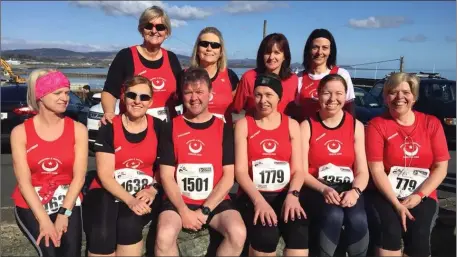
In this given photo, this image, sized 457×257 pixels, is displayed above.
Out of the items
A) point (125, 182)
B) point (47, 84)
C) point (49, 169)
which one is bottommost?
point (125, 182)

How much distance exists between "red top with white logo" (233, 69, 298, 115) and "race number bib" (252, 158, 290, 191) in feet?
2.26

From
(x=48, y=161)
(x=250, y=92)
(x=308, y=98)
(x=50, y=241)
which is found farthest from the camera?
(x=308, y=98)

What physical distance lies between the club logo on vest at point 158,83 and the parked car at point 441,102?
8021 millimetres

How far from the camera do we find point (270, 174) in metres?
3.57

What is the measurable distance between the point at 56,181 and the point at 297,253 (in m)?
1.95

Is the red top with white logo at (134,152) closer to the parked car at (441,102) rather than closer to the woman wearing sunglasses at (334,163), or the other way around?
the woman wearing sunglasses at (334,163)

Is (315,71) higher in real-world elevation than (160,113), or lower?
higher

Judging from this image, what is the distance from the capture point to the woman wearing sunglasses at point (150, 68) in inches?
159

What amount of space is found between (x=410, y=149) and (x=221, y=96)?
1.74 m

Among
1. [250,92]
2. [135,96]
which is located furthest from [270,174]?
[135,96]

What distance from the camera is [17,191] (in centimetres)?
338

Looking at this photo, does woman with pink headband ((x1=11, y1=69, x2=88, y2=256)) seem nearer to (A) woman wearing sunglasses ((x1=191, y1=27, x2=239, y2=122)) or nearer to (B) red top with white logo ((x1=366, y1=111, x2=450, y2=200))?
(A) woman wearing sunglasses ((x1=191, y1=27, x2=239, y2=122))

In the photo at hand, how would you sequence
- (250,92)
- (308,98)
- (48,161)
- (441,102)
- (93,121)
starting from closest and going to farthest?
(48,161) → (250,92) → (308,98) → (93,121) → (441,102)

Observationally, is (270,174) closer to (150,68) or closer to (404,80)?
(404,80)
